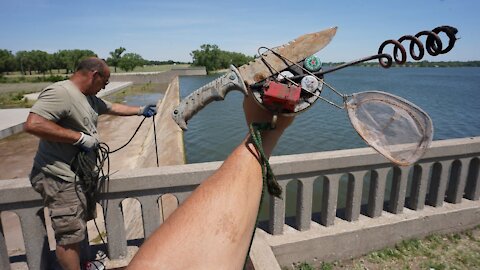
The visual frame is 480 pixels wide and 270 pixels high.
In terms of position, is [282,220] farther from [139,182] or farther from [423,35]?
[423,35]

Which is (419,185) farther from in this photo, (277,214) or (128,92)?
(128,92)

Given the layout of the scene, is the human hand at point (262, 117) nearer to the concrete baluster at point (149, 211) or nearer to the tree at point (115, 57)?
the concrete baluster at point (149, 211)

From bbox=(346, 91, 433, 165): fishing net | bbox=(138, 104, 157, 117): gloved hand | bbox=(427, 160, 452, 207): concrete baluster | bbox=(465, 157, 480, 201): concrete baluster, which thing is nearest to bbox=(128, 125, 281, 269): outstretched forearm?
bbox=(346, 91, 433, 165): fishing net

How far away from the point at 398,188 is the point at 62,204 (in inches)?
173

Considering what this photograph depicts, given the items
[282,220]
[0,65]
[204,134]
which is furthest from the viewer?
[0,65]

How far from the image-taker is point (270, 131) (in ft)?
4.22

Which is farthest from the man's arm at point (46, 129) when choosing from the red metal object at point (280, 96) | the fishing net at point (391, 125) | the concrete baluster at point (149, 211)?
the fishing net at point (391, 125)

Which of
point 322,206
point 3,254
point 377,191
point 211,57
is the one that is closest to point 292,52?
point 322,206

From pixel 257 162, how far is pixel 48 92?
3.01 metres

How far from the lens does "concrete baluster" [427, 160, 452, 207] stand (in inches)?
196

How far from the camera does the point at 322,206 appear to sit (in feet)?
15.2

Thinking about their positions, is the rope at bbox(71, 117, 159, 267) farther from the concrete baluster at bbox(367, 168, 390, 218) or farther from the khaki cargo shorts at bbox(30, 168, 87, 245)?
the concrete baluster at bbox(367, 168, 390, 218)

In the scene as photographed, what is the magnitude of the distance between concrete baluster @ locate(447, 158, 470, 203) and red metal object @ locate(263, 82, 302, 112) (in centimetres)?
499

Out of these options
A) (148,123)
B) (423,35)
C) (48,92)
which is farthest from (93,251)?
(148,123)
